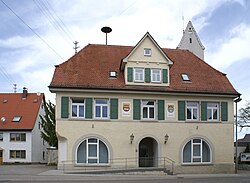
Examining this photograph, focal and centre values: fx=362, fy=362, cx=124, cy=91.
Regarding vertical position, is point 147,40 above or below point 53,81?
above

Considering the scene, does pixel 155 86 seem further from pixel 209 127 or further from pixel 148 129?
pixel 209 127

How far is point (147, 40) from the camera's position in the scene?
1184 inches

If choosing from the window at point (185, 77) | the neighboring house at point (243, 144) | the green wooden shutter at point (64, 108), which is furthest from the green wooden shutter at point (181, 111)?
the neighboring house at point (243, 144)

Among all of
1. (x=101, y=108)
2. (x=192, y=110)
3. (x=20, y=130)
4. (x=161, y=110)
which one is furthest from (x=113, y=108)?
(x=20, y=130)

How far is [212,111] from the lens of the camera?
3045 centimetres

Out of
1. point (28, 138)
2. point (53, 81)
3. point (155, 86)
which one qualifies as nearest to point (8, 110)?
point (28, 138)

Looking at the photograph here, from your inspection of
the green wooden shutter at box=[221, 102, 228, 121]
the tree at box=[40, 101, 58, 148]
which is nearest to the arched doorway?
the green wooden shutter at box=[221, 102, 228, 121]

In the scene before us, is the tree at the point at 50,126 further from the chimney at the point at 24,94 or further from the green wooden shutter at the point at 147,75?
the chimney at the point at 24,94

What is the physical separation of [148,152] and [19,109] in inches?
1056

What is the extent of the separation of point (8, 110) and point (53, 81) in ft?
84.7

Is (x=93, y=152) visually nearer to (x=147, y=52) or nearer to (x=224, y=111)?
(x=147, y=52)

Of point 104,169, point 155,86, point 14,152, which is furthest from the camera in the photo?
point 14,152

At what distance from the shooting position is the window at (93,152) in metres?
28.0

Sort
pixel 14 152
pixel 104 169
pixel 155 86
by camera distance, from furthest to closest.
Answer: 1. pixel 14 152
2. pixel 155 86
3. pixel 104 169
